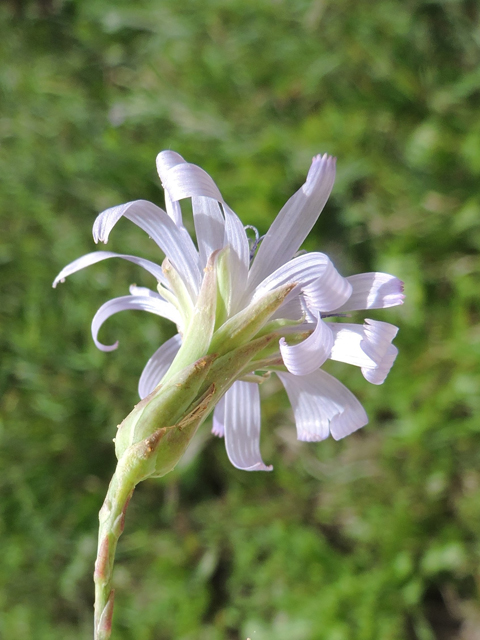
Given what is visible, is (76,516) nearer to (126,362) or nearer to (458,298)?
(126,362)

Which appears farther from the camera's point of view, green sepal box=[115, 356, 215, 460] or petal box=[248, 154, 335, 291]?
petal box=[248, 154, 335, 291]

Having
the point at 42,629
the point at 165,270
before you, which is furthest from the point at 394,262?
the point at 42,629

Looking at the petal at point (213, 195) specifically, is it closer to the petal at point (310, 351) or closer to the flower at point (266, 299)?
the flower at point (266, 299)

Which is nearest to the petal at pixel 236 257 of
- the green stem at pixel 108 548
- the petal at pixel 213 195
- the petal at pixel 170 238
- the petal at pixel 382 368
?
the petal at pixel 213 195

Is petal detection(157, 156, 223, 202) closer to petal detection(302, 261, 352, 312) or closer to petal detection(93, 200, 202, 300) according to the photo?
petal detection(93, 200, 202, 300)

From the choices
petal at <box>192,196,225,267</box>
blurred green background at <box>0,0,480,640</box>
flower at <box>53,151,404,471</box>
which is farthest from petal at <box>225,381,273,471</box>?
blurred green background at <box>0,0,480,640</box>

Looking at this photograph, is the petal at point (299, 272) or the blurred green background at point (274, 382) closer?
the petal at point (299, 272)
